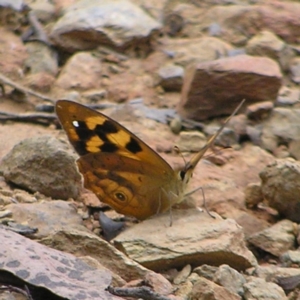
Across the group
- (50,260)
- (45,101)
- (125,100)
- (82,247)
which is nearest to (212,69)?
(125,100)

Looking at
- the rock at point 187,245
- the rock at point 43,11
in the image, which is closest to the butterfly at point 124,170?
the rock at point 187,245

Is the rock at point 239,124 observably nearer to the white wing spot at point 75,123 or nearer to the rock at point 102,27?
the rock at point 102,27

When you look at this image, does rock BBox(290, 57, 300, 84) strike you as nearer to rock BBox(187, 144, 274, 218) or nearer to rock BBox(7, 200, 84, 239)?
rock BBox(187, 144, 274, 218)

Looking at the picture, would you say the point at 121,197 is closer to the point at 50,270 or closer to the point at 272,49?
the point at 50,270

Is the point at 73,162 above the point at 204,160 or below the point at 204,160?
above

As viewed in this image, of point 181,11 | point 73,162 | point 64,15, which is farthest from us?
point 181,11

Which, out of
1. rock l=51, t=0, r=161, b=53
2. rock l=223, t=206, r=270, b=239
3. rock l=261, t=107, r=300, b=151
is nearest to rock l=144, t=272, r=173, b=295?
rock l=223, t=206, r=270, b=239

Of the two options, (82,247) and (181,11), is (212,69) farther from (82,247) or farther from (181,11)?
(82,247)
